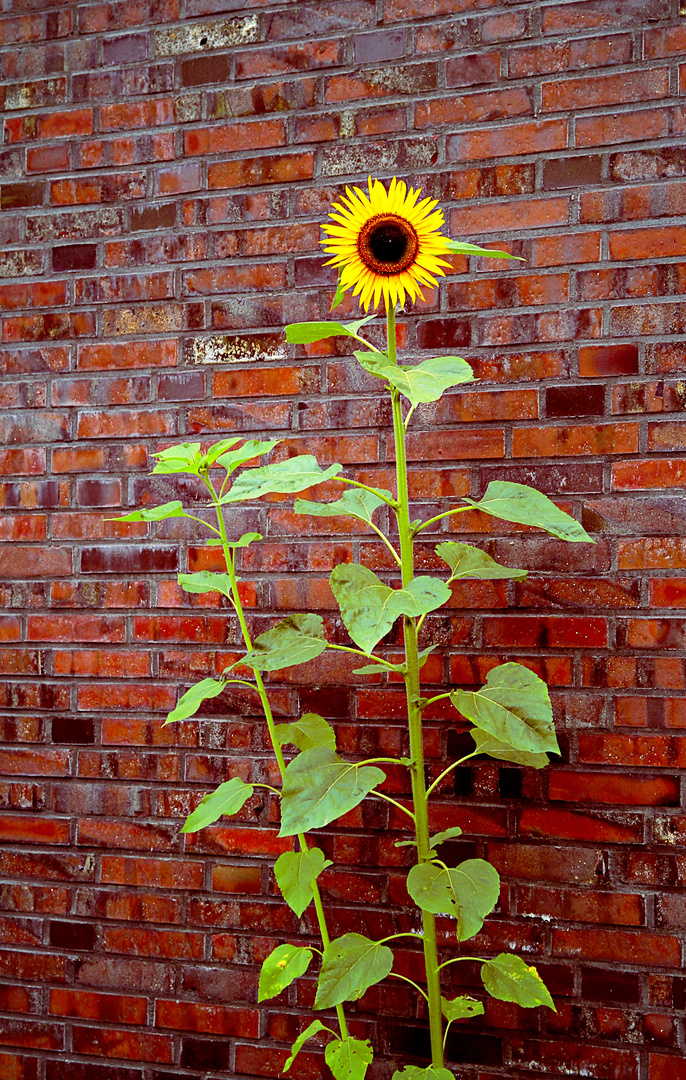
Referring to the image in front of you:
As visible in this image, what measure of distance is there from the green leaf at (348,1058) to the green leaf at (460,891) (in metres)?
0.29

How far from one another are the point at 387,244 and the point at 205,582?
586 millimetres

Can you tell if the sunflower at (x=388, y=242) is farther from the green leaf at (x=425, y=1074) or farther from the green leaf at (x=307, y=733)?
the green leaf at (x=425, y=1074)

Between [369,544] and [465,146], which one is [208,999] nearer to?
[369,544]

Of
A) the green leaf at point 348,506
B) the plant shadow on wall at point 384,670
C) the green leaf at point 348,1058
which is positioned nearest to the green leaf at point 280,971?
the plant shadow on wall at point 384,670

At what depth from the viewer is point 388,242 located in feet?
3.91

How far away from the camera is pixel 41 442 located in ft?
5.67

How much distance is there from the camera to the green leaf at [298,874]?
1209 millimetres

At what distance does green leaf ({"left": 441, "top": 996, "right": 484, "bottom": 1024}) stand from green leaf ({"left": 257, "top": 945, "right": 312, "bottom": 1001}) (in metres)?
0.23

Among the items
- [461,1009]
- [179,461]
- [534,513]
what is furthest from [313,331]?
[461,1009]

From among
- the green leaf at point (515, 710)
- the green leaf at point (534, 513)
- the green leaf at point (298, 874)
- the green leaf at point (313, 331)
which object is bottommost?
the green leaf at point (298, 874)

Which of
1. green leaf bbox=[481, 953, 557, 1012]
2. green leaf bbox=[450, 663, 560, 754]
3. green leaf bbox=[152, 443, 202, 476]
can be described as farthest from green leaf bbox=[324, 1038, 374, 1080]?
green leaf bbox=[152, 443, 202, 476]

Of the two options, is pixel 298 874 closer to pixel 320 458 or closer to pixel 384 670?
pixel 384 670

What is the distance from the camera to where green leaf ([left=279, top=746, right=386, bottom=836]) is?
3.48 ft

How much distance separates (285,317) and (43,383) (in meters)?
0.54
